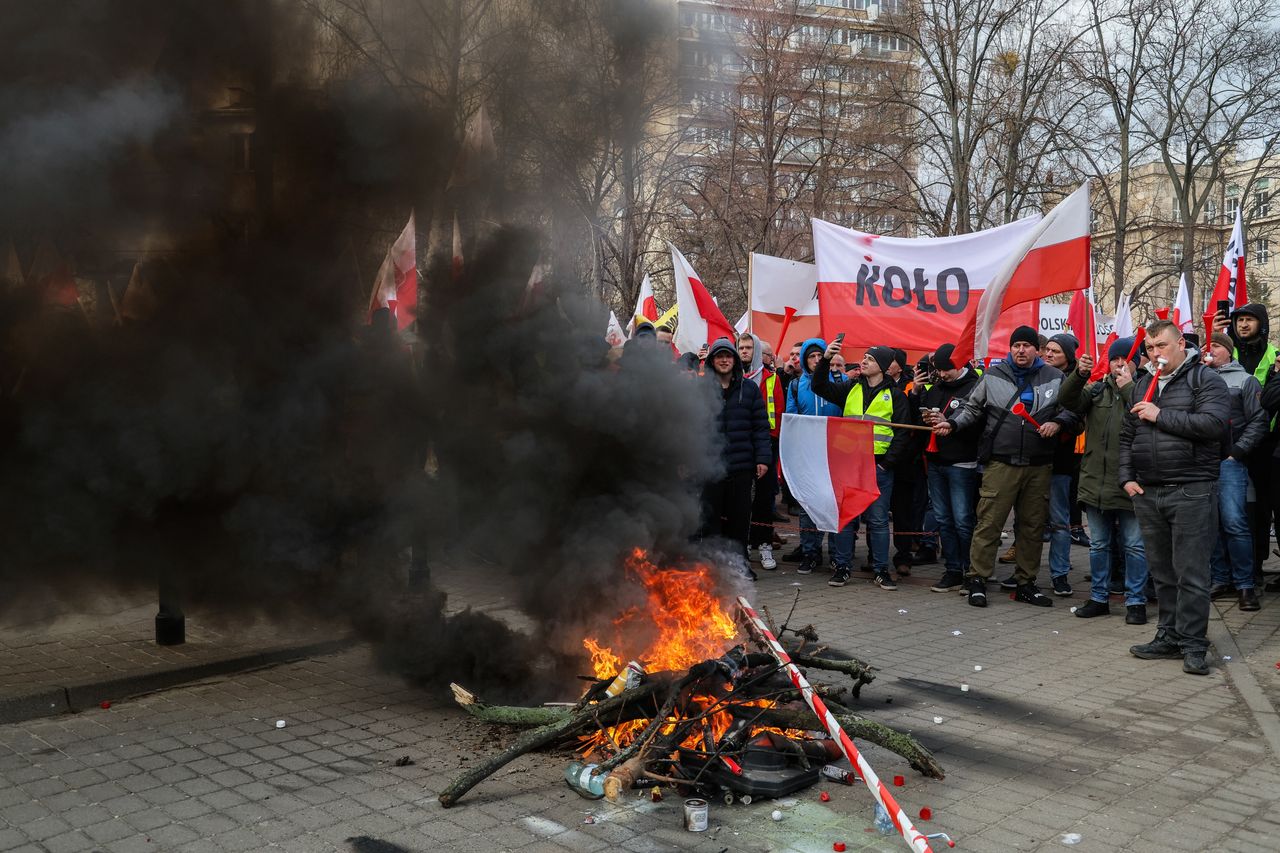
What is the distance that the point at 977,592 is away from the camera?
876 centimetres

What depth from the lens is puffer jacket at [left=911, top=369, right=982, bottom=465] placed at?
9055 millimetres

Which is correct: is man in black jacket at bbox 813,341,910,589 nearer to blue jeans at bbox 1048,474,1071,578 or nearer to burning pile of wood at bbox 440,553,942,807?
blue jeans at bbox 1048,474,1071,578

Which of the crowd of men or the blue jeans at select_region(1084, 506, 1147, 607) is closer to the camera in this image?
the crowd of men

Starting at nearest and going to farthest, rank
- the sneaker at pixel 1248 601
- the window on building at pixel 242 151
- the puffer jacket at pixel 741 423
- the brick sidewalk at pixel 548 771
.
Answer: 1. the brick sidewalk at pixel 548 771
2. the window on building at pixel 242 151
3. the sneaker at pixel 1248 601
4. the puffer jacket at pixel 741 423

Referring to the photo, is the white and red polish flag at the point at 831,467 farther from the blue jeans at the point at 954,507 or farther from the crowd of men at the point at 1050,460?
the blue jeans at the point at 954,507

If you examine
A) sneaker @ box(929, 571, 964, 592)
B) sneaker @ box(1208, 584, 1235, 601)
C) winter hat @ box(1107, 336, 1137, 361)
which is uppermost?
winter hat @ box(1107, 336, 1137, 361)

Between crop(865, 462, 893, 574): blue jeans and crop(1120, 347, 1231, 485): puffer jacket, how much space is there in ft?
9.64

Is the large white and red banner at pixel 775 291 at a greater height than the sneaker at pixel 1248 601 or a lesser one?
greater

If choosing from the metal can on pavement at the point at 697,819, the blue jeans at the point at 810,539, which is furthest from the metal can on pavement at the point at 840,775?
the blue jeans at the point at 810,539

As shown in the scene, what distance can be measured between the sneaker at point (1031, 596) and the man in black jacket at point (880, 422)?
1.07 m

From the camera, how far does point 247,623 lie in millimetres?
5961

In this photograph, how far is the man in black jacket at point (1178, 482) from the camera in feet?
21.8

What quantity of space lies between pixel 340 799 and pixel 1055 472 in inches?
280

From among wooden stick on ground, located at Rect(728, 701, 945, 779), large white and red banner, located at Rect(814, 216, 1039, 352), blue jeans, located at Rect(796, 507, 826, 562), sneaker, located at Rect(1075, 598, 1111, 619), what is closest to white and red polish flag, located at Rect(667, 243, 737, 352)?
Result: large white and red banner, located at Rect(814, 216, 1039, 352)
